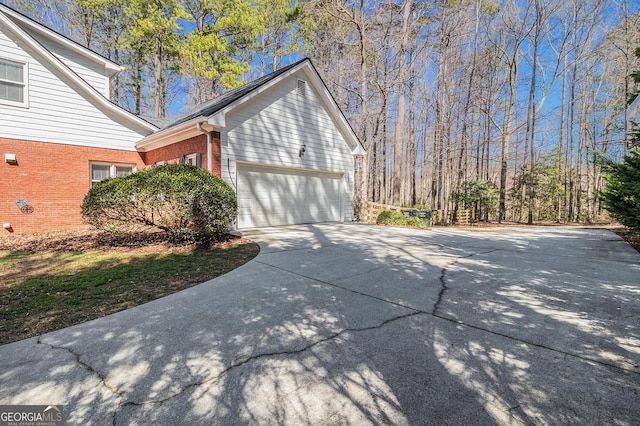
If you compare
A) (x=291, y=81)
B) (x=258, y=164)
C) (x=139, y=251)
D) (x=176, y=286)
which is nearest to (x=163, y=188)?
(x=139, y=251)

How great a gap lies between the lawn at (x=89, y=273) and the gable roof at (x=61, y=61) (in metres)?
4.96

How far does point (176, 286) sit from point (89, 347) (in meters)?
1.70

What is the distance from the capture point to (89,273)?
15.9 ft

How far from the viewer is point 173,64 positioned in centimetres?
Answer: 1955

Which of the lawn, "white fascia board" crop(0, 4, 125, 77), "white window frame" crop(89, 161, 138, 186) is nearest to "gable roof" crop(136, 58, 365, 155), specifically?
"white window frame" crop(89, 161, 138, 186)

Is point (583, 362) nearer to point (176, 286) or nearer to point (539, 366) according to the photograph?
point (539, 366)

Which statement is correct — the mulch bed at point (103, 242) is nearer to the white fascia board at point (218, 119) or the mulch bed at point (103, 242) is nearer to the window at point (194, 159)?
the window at point (194, 159)

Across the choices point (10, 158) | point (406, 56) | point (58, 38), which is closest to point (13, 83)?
point (10, 158)

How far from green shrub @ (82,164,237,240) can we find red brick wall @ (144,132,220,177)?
179 cm

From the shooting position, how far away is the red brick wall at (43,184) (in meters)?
8.67

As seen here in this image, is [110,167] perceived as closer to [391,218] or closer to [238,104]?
[238,104]

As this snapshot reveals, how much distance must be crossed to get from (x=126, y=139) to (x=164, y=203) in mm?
6423

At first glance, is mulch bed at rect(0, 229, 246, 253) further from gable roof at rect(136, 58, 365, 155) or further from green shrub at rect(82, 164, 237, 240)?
gable roof at rect(136, 58, 365, 155)

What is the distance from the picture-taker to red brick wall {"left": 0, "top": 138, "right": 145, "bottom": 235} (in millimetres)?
8672
